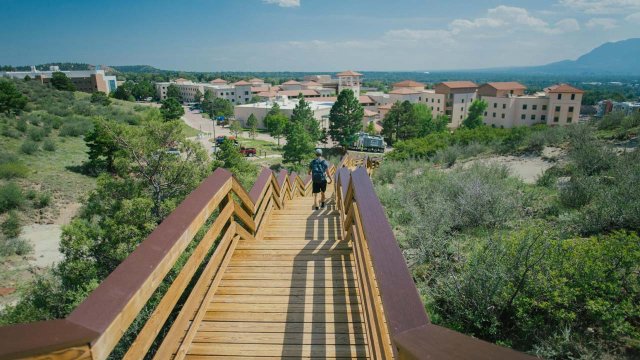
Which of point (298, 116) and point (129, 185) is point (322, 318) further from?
point (298, 116)

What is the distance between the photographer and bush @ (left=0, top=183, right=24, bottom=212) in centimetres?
2033

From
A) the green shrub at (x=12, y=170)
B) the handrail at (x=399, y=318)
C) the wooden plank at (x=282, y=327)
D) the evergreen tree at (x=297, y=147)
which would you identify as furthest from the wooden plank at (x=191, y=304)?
the evergreen tree at (x=297, y=147)

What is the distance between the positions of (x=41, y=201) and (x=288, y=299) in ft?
81.6

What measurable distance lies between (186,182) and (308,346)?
16.0 m

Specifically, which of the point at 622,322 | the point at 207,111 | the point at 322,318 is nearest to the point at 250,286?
the point at 322,318

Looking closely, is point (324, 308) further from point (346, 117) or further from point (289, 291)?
point (346, 117)

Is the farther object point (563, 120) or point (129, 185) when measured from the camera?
point (563, 120)

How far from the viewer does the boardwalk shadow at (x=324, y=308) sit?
9.04 feet

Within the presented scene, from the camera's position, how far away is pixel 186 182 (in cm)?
1739

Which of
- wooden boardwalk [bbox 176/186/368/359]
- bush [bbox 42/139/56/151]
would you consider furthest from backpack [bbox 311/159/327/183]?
bush [bbox 42/139/56/151]

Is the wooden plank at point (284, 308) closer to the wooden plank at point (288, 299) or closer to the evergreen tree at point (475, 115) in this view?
the wooden plank at point (288, 299)

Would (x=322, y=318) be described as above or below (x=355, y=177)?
below

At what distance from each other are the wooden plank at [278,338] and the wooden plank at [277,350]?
0.04 m

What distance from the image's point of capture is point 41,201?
21969mm
